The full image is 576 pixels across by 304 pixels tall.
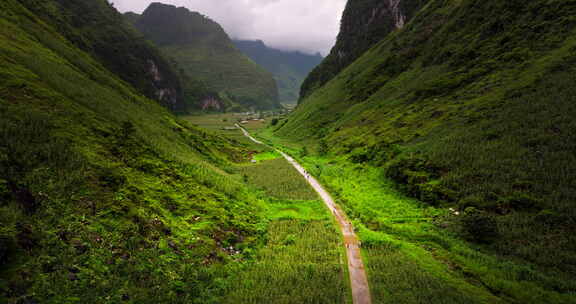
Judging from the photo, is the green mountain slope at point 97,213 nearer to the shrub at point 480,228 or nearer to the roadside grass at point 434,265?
the roadside grass at point 434,265

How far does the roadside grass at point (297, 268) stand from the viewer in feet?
39.9

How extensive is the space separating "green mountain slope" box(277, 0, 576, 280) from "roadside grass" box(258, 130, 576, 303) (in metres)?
1.36

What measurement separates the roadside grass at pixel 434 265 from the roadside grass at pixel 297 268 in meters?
2.10

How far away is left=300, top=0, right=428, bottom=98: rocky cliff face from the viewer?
406 feet

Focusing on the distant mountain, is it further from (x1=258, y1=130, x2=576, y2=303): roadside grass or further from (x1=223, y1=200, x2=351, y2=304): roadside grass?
(x1=258, y1=130, x2=576, y2=303): roadside grass

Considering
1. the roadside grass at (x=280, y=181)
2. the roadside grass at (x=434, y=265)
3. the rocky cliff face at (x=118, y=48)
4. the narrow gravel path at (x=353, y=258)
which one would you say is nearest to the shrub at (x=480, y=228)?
the roadside grass at (x=434, y=265)

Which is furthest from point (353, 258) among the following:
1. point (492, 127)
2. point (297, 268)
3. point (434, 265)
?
point (492, 127)

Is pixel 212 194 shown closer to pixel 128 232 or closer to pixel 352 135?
pixel 128 232

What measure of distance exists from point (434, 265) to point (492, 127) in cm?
2269

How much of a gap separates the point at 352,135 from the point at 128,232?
4904cm

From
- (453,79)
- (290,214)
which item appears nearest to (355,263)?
(290,214)

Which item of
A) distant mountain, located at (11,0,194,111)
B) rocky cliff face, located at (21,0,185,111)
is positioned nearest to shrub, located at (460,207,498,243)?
rocky cliff face, located at (21,0,185,111)

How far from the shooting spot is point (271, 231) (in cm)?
1978

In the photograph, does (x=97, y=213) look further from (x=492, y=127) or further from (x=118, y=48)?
(x=118, y=48)
